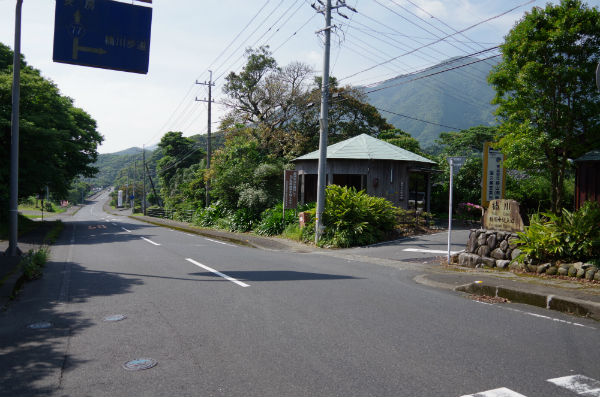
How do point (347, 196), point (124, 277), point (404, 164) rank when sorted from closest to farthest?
1. point (124, 277)
2. point (347, 196)
3. point (404, 164)

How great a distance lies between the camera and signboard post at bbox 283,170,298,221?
62.5 ft

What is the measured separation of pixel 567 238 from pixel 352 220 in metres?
8.20

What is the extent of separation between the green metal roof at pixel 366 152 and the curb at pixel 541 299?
42.2 ft

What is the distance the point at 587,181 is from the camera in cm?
1243

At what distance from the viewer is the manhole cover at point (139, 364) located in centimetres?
397

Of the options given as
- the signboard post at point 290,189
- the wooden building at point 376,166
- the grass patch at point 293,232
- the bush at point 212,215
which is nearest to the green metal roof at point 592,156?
the wooden building at point 376,166

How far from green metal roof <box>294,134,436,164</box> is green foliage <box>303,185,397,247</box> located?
3.73 meters

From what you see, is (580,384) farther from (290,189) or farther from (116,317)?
(290,189)

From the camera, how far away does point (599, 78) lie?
494cm

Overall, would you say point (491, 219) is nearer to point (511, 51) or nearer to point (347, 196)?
point (511, 51)

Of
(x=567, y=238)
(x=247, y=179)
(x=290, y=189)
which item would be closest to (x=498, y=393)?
(x=567, y=238)

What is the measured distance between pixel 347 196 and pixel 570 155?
25.3 feet

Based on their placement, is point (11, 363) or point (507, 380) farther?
point (11, 363)

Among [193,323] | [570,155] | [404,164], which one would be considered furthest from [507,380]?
[404,164]
